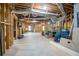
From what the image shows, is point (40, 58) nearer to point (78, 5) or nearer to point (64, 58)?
point (64, 58)

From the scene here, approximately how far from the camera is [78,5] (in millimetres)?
5309

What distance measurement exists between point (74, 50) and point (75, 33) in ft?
1.95

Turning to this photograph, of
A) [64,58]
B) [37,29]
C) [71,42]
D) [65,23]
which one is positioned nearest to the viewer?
[64,58]

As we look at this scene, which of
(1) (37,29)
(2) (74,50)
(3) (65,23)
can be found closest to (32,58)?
(2) (74,50)

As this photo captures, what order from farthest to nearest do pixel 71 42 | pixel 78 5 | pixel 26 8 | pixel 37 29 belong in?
pixel 37 29, pixel 26 8, pixel 71 42, pixel 78 5

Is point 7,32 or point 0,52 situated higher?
point 7,32

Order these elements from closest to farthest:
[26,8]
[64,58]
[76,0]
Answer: [76,0]
[64,58]
[26,8]

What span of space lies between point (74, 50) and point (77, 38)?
439 millimetres

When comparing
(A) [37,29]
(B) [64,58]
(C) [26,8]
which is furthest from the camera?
(A) [37,29]

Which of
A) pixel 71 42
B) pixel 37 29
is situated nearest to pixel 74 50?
pixel 71 42

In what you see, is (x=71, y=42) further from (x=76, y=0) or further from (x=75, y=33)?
(x=76, y=0)

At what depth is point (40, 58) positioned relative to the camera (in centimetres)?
427

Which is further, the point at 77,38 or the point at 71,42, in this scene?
the point at 71,42

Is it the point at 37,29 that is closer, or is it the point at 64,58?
the point at 64,58
